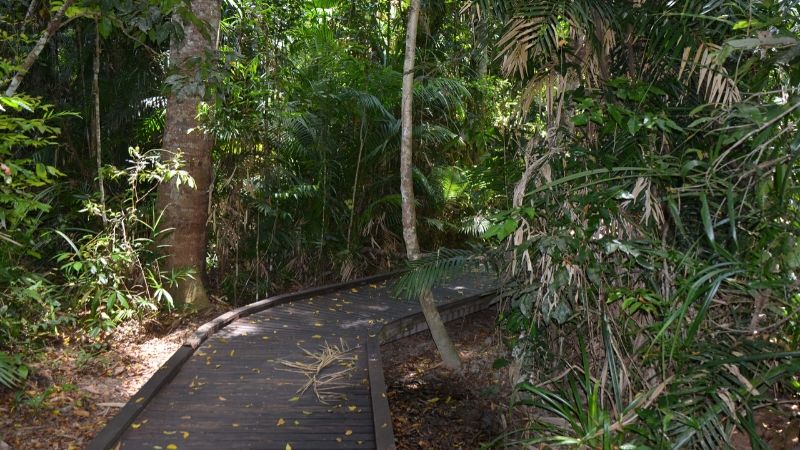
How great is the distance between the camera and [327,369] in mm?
5277

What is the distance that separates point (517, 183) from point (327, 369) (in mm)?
2141

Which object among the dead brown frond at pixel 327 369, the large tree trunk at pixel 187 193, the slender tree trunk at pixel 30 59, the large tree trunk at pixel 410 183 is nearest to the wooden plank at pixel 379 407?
the dead brown frond at pixel 327 369

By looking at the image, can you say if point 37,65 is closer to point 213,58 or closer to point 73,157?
point 73,157

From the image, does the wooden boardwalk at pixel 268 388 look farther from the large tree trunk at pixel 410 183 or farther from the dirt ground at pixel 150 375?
the large tree trunk at pixel 410 183

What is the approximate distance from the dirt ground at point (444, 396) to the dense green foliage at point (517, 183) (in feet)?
2.98

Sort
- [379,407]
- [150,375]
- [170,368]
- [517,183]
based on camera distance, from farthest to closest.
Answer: [150,375] → [170,368] → [517,183] → [379,407]

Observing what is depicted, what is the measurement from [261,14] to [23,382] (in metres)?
4.45

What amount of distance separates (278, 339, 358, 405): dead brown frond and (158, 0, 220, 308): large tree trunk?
186 cm

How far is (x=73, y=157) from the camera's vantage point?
7945 millimetres

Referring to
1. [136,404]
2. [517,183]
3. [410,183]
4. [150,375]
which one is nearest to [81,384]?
[150,375]

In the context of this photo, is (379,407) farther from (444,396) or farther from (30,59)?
(30,59)

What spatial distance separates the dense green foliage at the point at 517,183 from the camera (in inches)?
119

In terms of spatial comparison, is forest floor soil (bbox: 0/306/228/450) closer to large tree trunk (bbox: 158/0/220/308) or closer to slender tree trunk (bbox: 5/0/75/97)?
large tree trunk (bbox: 158/0/220/308)

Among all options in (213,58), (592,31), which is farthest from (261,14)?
(592,31)
